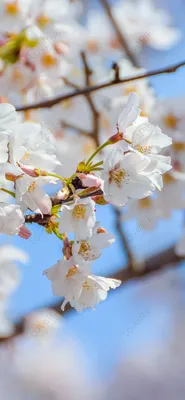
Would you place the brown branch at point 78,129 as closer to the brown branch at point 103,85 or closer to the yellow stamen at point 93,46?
the yellow stamen at point 93,46

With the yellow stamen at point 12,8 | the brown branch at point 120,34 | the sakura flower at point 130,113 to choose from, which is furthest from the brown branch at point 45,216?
the brown branch at point 120,34

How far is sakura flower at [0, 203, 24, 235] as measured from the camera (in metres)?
0.98

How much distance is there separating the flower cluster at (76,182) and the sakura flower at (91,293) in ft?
0.03

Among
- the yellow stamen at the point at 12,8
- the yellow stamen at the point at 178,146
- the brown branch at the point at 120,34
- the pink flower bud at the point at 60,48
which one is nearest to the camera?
the yellow stamen at the point at 12,8

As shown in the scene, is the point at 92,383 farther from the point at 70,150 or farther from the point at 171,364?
the point at 70,150

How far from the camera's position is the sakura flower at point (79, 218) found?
3.21 ft

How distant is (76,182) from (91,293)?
0.64 ft

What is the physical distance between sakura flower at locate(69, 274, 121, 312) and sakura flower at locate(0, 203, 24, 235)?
0.15 meters

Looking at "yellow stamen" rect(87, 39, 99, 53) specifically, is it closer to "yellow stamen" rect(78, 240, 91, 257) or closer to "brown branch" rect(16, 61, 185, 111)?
"brown branch" rect(16, 61, 185, 111)

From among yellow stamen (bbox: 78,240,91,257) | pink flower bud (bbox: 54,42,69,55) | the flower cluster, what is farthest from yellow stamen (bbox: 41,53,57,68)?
yellow stamen (bbox: 78,240,91,257)

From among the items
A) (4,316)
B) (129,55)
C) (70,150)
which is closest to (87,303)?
(4,316)

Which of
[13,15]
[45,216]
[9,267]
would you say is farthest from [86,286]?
[13,15]

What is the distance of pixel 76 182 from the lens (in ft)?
3.34

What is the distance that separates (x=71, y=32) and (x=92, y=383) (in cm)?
437
